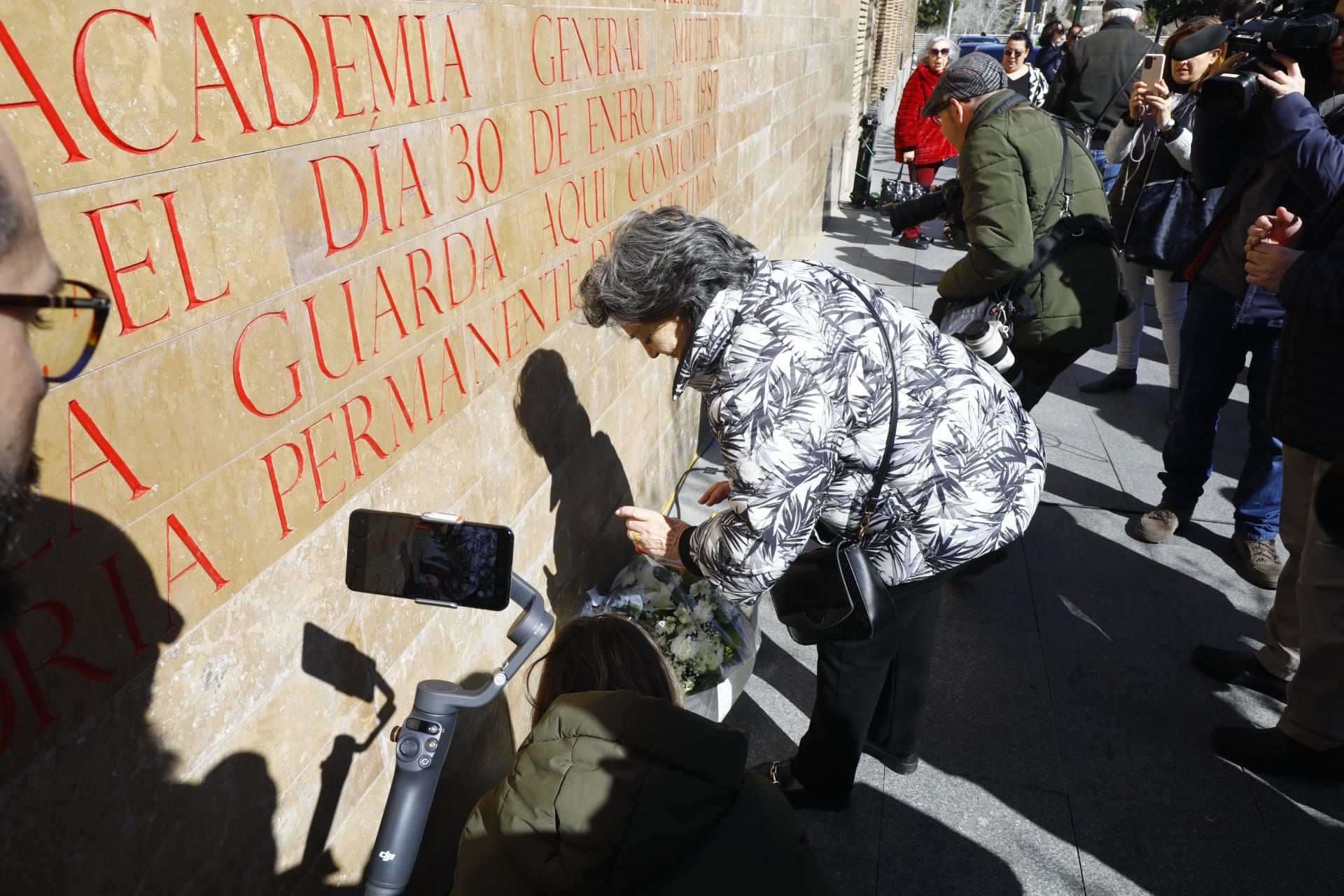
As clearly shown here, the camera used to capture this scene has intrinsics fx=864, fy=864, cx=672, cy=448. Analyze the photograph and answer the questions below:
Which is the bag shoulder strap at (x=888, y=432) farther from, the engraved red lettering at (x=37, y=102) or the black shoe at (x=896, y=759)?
the engraved red lettering at (x=37, y=102)

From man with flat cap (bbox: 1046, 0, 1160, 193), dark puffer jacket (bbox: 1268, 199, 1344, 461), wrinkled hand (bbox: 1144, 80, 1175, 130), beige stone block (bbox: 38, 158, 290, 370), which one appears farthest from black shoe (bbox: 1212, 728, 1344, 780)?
man with flat cap (bbox: 1046, 0, 1160, 193)

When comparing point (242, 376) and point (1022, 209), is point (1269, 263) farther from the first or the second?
point (242, 376)

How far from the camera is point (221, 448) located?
133 cm

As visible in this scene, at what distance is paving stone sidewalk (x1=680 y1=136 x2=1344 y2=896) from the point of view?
247 centimetres

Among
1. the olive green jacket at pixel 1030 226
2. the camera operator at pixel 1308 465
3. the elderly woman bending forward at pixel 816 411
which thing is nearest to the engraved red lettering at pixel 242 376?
the elderly woman bending forward at pixel 816 411

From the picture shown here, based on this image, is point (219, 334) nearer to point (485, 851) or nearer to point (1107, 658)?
point (485, 851)

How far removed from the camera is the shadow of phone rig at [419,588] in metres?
1.19

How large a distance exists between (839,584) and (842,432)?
42cm

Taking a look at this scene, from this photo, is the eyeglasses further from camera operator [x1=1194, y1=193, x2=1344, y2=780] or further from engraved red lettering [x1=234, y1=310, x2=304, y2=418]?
camera operator [x1=1194, y1=193, x2=1344, y2=780]

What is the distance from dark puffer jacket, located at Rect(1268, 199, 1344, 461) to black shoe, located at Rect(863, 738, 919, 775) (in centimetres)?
→ 154

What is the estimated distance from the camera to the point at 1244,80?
299 cm

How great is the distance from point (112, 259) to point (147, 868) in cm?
93

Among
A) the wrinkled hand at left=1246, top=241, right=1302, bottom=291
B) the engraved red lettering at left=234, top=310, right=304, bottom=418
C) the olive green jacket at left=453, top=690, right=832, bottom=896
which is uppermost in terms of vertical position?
the engraved red lettering at left=234, top=310, right=304, bottom=418

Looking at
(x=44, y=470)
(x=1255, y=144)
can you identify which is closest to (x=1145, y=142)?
(x=1255, y=144)
